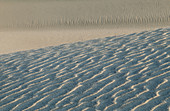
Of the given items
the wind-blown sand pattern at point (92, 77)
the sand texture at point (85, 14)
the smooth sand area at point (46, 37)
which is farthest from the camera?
the sand texture at point (85, 14)

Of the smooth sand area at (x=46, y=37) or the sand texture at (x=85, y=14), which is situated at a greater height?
the sand texture at (x=85, y=14)

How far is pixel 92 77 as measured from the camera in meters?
4.91

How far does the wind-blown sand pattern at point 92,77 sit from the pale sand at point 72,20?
11.7 ft

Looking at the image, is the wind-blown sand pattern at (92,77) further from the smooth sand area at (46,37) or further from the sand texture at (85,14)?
the sand texture at (85,14)

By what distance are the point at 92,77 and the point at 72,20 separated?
7.26 m

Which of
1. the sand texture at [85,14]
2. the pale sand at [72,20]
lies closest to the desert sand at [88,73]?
the pale sand at [72,20]

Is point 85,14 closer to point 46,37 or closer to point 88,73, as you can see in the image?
point 46,37

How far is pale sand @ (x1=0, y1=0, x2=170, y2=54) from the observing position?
412 inches

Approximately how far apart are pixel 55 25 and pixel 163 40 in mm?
6025

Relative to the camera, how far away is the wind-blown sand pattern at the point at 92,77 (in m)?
4.03

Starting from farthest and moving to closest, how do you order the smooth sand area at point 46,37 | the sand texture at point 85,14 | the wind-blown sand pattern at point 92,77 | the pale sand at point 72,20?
the sand texture at point 85,14 < the pale sand at point 72,20 < the smooth sand area at point 46,37 < the wind-blown sand pattern at point 92,77

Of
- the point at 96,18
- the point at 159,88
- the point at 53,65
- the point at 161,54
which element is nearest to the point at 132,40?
the point at 161,54

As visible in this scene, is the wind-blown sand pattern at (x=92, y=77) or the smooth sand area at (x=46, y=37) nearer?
the wind-blown sand pattern at (x=92, y=77)

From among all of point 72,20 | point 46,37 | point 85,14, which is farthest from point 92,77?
point 85,14
